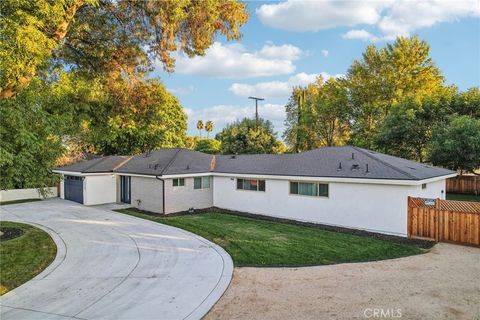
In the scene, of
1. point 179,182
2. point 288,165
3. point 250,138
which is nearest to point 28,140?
point 179,182

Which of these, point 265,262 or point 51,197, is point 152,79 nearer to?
point 265,262

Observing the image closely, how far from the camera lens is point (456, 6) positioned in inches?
573

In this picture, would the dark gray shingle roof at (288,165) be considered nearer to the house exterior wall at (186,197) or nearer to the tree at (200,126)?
the house exterior wall at (186,197)

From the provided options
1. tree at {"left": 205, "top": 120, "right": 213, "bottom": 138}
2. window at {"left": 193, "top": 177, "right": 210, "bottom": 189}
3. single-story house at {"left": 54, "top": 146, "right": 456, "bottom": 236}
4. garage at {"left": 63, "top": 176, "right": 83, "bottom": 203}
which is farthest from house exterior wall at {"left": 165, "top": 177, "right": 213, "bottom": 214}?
tree at {"left": 205, "top": 120, "right": 213, "bottom": 138}

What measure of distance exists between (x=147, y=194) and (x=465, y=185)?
25222 millimetres

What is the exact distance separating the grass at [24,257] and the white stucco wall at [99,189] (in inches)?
Answer: 286

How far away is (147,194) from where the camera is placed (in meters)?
19.1

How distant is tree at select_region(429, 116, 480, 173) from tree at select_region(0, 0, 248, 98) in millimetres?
17281

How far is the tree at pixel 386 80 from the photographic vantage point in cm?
3428

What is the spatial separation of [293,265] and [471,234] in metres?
7.11

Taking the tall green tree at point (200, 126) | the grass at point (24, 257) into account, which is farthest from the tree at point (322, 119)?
the tall green tree at point (200, 126)

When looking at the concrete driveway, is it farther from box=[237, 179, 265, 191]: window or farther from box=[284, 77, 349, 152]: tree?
box=[284, 77, 349, 152]: tree

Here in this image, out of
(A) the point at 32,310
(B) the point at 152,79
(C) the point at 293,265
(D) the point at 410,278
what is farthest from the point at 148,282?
(B) the point at 152,79

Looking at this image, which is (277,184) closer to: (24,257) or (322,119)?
(24,257)
